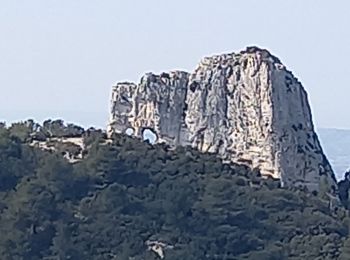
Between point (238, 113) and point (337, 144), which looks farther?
point (337, 144)

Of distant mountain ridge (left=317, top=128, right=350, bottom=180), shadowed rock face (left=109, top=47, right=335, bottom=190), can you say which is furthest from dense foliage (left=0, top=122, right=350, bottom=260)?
distant mountain ridge (left=317, top=128, right=350, bottom=180)

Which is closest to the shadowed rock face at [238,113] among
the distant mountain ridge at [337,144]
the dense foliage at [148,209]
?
the dense foliage at [148,209]

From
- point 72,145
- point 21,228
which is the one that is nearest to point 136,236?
point 21,228

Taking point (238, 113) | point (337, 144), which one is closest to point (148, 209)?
point (238, 113)

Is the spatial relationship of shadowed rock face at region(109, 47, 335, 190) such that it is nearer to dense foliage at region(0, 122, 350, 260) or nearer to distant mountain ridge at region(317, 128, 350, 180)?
dense foliage at region(0, 122, 350, 260)

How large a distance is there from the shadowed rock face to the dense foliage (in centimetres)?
86

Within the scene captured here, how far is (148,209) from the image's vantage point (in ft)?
131

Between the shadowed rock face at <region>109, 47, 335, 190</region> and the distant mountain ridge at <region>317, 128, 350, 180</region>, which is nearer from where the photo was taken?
the shadowed rock face at <region>109, 47, 335, 190</region>

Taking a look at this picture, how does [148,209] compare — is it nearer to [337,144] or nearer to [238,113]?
[238,113]

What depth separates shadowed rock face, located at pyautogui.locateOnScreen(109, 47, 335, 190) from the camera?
143ft

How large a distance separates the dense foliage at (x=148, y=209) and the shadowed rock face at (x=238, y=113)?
0.86 metres

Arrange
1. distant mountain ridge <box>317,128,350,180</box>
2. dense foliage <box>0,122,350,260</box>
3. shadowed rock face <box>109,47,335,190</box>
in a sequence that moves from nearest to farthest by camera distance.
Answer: dense foliage <box>0,122,350,260</box>, shadowed rock face <box>109,47,335,190</box>, distant mountain ridge <box>317,128,350,180</box>

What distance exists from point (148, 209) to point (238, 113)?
17.2 ft

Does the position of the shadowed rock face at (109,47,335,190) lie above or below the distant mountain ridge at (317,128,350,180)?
below
